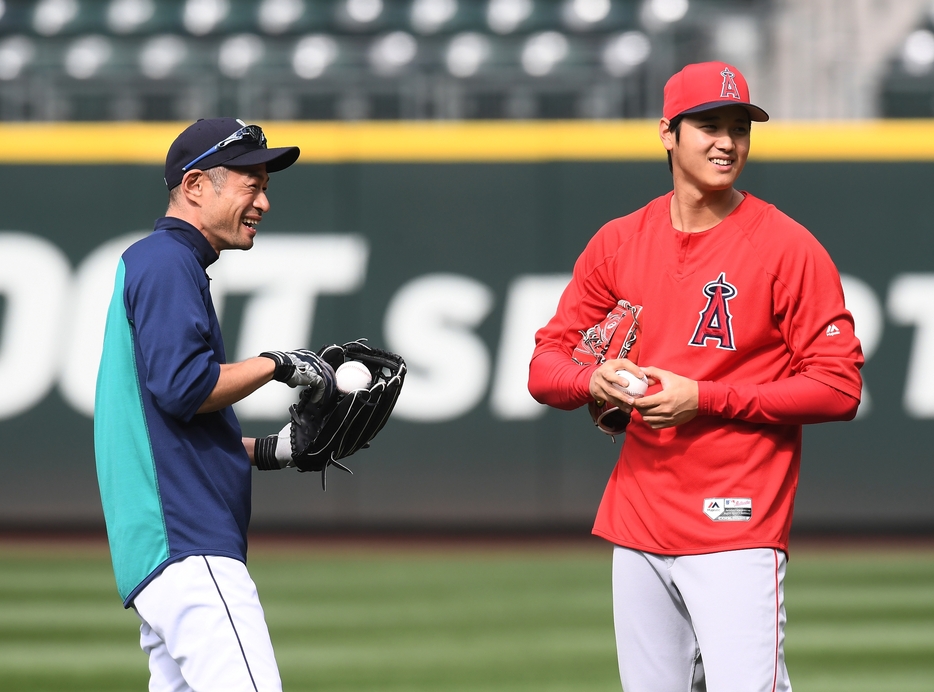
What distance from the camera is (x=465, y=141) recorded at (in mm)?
8156

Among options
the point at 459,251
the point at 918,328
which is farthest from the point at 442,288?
the point at 918,328

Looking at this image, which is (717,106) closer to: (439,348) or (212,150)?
(212,150)

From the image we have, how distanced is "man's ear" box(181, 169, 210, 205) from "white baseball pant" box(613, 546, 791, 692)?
1280 mm

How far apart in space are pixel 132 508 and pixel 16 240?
244 inches

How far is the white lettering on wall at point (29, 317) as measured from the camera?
7938 mm

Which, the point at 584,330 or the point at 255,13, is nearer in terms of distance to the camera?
the point at 584,330

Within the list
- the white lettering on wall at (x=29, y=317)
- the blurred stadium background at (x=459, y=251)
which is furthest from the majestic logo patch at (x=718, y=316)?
the white lettering on wall at (x=29, y=317)

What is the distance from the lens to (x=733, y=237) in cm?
258

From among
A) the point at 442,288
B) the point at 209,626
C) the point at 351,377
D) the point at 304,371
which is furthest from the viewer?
the point at 442,288

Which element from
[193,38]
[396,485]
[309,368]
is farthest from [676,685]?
[193,38]

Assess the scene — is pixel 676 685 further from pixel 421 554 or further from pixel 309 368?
pixel 421 554

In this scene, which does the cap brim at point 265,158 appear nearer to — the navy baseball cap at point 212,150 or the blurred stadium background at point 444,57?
the navy baseball cap at point 212,150

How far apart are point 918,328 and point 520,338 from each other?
2.77 metres

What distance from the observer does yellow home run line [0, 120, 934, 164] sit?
7.98m
